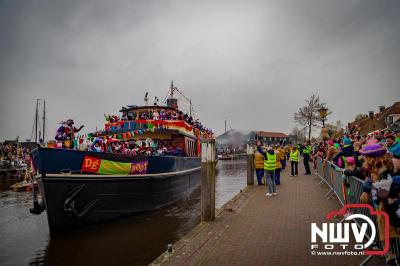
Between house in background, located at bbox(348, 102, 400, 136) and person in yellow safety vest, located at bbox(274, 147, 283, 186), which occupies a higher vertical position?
house in background, located at bbox(348, 102, 400, 136)

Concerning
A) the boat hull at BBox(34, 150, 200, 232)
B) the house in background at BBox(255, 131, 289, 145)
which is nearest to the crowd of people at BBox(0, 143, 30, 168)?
the boat hull at BBox(34, 150, 200, 232)

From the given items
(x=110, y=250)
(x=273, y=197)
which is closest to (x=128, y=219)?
(x=110, y=250)

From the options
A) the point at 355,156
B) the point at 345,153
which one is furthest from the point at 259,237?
the point at 345,153

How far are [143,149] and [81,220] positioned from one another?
14.7 ft

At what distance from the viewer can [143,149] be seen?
12906 mm

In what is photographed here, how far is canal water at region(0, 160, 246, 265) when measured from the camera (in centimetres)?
712

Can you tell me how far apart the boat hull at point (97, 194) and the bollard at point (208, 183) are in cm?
329

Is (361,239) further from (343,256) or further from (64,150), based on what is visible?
(64,150)

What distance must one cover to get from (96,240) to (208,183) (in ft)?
11.0

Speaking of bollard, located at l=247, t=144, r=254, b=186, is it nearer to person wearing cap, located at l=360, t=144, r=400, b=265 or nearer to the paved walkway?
the paved walkway

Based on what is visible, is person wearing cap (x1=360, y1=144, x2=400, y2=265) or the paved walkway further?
the paved walkway

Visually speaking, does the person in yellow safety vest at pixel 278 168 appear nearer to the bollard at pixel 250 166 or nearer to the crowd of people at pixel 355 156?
the crowd of people at pixel 355 156

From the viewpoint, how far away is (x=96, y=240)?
832cm

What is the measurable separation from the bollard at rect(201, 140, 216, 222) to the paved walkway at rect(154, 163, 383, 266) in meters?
0.30
